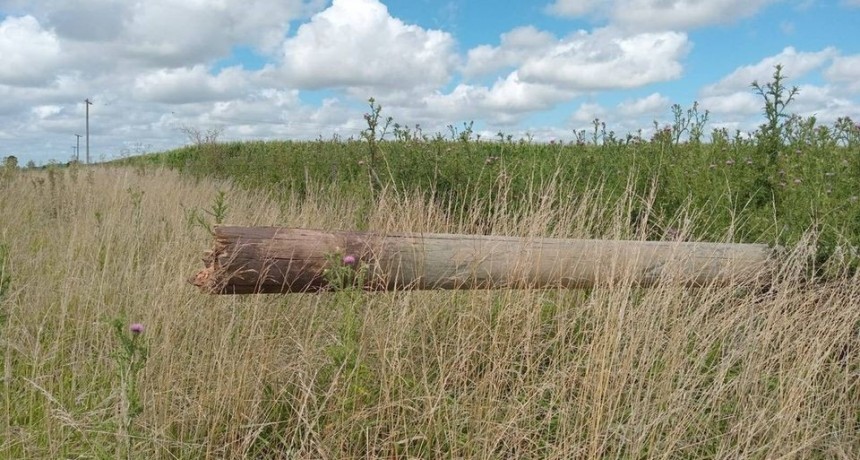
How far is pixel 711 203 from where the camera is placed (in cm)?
477

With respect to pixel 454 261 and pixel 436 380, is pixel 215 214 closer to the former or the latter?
pixel 454 261

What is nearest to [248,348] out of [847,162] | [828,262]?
[828,262]

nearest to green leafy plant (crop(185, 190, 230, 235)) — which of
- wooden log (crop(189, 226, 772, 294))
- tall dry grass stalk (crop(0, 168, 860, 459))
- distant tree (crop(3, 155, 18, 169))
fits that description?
wooden log (crop(189, 226, 772, 294))

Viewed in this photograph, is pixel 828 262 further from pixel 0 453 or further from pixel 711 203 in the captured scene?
pixel 0 453

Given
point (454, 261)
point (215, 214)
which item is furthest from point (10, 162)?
point (454, 261)

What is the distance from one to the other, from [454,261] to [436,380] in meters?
0.69

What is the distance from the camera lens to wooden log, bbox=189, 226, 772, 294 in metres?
2.79

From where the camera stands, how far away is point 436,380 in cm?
274

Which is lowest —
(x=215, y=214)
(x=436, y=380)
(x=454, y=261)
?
(x=436, y=380)

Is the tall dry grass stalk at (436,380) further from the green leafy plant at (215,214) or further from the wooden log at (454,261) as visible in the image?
the green leafy plant at (215,214)

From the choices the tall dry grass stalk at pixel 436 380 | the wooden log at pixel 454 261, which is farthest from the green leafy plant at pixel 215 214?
the tall dry grass stalk at pixel 436 380

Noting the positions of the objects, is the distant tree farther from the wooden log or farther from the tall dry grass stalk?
the wooden log

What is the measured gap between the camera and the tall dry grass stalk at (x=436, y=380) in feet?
7.93

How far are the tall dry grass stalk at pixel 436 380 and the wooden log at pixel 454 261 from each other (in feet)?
0.55
